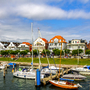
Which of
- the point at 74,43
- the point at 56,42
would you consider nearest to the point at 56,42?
the point at 56,42

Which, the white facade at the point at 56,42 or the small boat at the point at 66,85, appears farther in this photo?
the white facade at the point at 56,42

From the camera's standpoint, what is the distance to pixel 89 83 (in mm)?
40219

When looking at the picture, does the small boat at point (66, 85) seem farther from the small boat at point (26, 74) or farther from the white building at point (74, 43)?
the white building at point (74, 43)

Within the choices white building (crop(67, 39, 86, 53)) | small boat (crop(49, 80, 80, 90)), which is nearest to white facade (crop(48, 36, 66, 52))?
white building (crop(67, 39, 86, 53))

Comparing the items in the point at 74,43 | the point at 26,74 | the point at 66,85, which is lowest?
the point at 66,85

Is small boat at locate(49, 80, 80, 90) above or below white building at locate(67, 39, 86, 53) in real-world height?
below

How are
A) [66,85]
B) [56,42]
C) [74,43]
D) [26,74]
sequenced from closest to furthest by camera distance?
[66,85] < [26,74] < [74,43] < [56,42]

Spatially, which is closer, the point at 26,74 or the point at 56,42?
the point at 26,74

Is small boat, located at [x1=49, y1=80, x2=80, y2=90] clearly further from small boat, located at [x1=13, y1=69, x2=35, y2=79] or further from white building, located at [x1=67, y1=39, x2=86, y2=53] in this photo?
white building, located at [x1=67, y1=39, x2=86, y2=53]

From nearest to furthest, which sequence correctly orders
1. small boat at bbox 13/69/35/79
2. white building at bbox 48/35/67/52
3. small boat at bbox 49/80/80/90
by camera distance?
small boat at bbox 49/80/80/90
small boat at bbox 13/69/35/79
white building at bbox 48/35/67/52

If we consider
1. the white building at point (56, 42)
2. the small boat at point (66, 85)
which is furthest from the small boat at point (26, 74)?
the white building at point (56, 42)

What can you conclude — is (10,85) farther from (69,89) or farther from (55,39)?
(55,39)

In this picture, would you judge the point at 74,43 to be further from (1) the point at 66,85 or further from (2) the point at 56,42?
(1) the point at 66,85

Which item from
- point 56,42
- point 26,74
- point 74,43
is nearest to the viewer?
point 26,74
